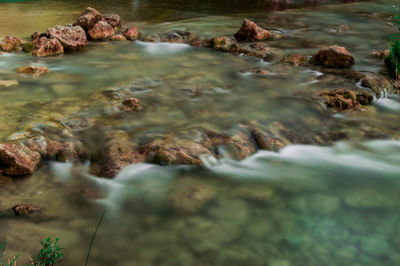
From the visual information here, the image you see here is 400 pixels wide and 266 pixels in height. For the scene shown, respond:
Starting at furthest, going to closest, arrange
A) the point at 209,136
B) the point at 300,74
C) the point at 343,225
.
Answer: the point at 300,74
the point at 209,136
the point at 343,225

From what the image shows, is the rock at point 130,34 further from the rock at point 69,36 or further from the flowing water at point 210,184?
the flowing water at point 210,184

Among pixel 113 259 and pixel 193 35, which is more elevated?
pixel 193 35

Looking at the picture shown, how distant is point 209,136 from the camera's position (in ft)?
17.5

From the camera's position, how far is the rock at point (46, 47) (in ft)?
31.3

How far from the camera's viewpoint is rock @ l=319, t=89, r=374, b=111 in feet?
21.3

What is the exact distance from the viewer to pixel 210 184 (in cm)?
442

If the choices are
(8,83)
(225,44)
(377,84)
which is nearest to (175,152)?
(8,83)

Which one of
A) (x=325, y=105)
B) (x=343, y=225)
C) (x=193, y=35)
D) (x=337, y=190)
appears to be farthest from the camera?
(x=193, y=35)

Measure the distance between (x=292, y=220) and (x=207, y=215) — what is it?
812mm

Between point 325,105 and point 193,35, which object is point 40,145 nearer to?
point 325,105

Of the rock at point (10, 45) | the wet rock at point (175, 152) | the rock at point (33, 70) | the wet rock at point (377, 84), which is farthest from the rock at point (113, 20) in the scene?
the wet rock at point (175, 152)

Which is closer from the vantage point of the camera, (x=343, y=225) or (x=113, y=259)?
(x=113, y=259)

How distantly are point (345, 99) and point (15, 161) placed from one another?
5.01 m

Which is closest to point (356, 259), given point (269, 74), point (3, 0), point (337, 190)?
point (337, 190)
